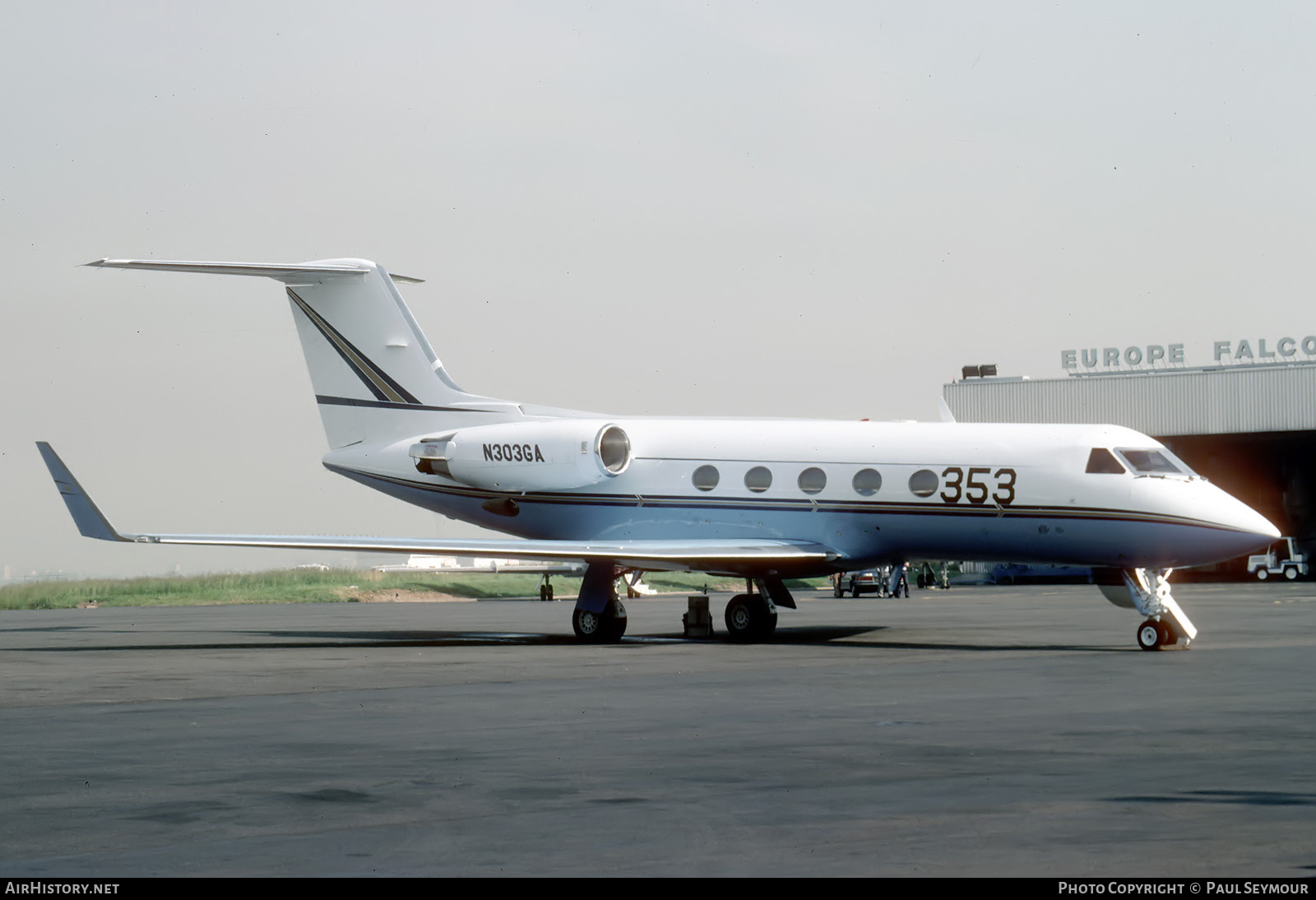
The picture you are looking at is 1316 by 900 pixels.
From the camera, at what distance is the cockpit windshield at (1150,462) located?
2235cm

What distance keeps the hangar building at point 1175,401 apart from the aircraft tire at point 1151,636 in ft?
149

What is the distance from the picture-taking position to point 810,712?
13578mm

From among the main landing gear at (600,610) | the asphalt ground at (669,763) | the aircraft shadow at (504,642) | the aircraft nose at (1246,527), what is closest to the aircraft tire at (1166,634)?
the asphalt ground at (669,763)

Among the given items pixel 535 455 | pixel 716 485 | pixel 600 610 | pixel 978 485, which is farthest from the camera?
pixel 535 455

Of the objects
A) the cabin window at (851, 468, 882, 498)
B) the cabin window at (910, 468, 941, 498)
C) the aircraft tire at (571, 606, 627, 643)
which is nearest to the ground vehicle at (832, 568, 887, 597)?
the aircraft tire at (571, 606, 627, 643)

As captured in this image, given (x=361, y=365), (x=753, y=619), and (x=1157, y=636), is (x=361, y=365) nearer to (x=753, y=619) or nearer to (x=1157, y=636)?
(x=753, y=619)

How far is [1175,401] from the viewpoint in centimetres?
6531

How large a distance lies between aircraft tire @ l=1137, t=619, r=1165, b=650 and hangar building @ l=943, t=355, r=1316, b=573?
4528 cm

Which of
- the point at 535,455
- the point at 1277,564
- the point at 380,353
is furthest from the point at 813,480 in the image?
the point at 1277,564

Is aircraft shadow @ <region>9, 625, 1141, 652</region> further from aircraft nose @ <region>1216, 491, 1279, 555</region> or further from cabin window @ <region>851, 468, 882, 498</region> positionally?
cabin window @ <region>851, 468, 882, 498</region>

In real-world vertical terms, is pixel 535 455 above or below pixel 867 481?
above

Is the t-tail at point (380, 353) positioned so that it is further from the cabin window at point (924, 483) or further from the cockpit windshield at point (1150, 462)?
the cockpit windshield at point (1150, 462)

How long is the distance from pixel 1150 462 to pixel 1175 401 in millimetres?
45311

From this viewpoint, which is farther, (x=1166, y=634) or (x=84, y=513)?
(x=84, y=513)
